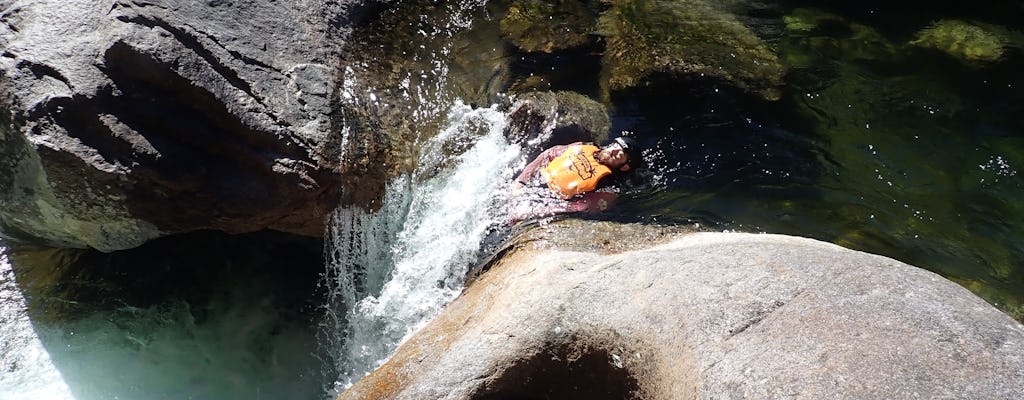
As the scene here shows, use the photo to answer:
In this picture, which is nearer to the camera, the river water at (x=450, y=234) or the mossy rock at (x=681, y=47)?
the river water at (x=450, y=234)

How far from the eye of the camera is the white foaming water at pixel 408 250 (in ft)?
16.7

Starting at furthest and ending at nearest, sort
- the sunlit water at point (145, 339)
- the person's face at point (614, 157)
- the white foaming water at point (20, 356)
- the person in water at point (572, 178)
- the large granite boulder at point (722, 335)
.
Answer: the person's face at point (614, 157)
the person in water at point (572, 178)
the sunlit water at point (145, 339)
the white foaming water at point (20, 356)
the large granite boulder at point (722, 335)

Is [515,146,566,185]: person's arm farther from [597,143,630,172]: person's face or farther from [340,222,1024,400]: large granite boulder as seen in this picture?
[340,222,1024,400]: large granite boulder

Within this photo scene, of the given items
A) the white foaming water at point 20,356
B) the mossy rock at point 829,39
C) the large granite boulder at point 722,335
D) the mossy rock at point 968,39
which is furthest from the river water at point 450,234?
the large granite boulder at point 722,335

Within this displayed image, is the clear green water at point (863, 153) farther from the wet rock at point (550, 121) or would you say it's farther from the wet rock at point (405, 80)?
the wet rock at point (405, 80)

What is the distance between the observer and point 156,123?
4434mm

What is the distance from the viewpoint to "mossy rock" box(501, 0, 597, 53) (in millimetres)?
6559

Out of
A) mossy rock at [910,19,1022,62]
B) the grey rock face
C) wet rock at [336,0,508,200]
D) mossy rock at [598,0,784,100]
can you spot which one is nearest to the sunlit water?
the grey rock face

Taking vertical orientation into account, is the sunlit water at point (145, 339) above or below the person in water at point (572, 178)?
below

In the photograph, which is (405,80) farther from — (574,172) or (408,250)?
(574,172)

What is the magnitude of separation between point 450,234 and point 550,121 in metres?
1.39

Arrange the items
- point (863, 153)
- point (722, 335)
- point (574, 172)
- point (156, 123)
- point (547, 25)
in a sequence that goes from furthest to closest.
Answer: point (547, 25)
point (863, 153)
point (574, 172)
point (156, 123)
point (722, 335)

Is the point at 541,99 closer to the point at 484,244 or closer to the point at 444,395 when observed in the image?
the point at 484,244

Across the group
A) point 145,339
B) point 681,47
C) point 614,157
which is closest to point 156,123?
point 145,339
